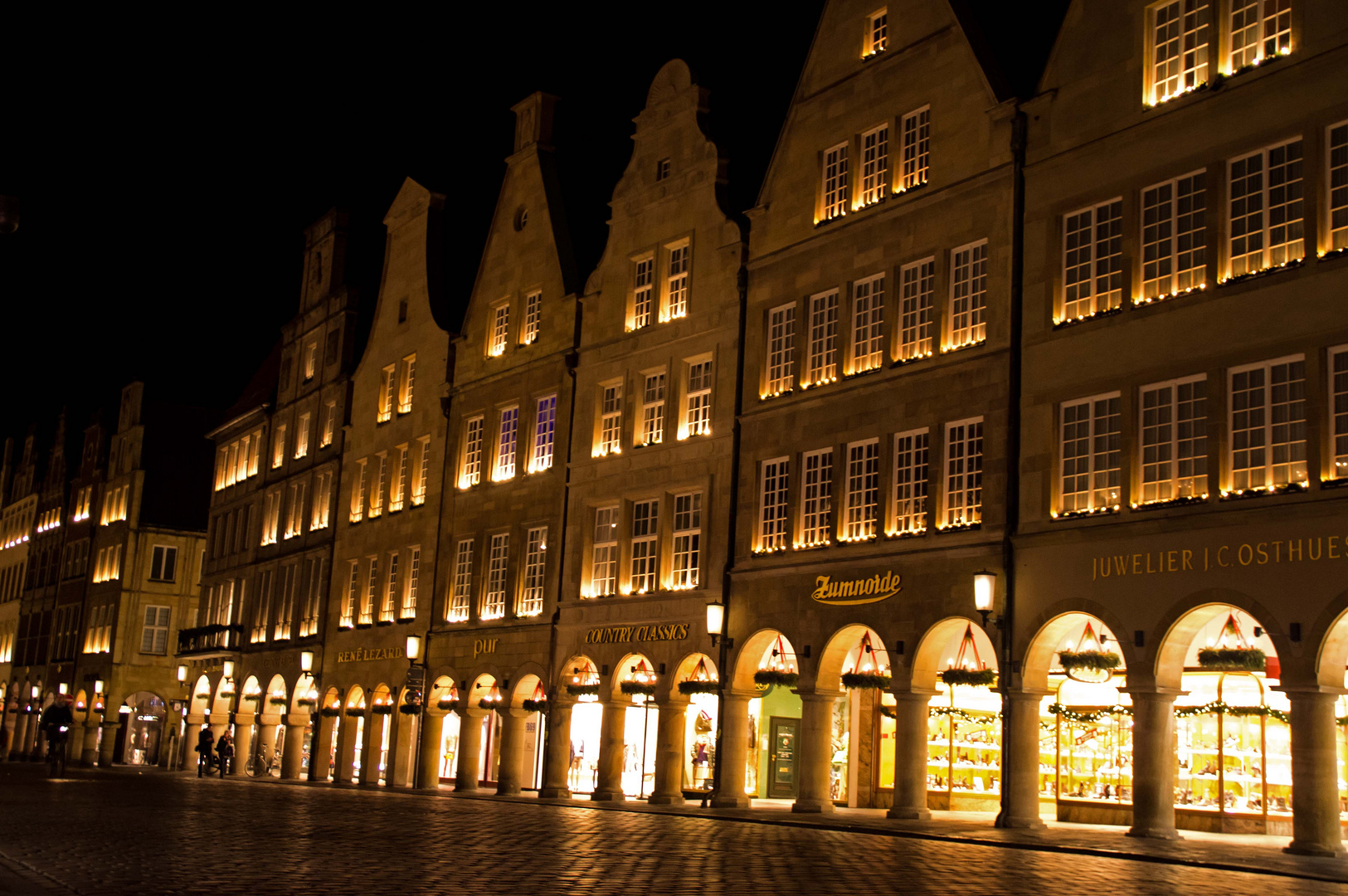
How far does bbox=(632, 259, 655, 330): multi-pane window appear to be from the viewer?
37906mm

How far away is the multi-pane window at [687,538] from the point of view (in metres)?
35.0

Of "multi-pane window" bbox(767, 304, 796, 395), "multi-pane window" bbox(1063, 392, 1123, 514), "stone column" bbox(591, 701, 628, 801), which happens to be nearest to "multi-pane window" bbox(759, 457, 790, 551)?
"multi-pane window" bbox(767, 304, 796, 395)

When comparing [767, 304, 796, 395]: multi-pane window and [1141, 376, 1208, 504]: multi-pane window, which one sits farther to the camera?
[767, 304, 796, 395]: multi-pane window

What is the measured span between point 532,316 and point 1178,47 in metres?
21.6

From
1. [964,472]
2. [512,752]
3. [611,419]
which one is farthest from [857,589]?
[512,752]

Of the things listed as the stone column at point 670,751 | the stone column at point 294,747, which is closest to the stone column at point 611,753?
the stone column at point 670,751

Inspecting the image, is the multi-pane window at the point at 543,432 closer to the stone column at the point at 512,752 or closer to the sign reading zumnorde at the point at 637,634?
the sign reading zumnorde at the point at 637,634

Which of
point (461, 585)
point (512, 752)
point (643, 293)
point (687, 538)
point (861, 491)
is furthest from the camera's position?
point (461, 585)

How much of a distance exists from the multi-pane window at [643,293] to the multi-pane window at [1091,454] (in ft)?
45.8

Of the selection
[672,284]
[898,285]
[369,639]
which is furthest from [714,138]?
[369,639]

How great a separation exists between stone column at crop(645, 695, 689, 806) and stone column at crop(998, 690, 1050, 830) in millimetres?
9920

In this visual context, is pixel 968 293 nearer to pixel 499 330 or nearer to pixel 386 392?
pixel 499 330

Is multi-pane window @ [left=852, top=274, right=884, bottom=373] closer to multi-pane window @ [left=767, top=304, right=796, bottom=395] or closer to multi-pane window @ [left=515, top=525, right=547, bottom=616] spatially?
multi-pane window @ [left=767, top=304, right=796, bottom=395]

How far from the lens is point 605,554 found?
125 feet
